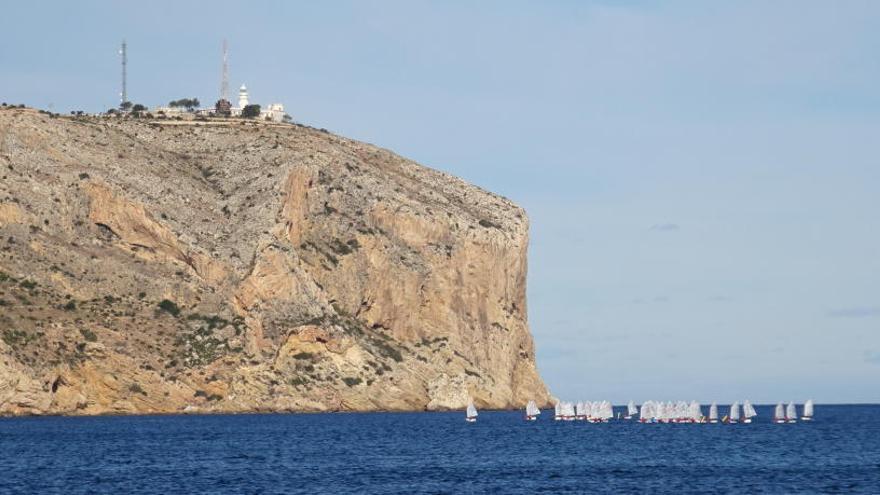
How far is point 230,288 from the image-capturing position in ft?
554

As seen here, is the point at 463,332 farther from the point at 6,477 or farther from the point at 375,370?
the point at 6,477

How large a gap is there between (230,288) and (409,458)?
66179 millimetres

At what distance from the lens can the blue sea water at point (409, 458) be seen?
86.0 meters

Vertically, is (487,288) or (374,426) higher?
(487,288)

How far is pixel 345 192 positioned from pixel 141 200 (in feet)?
102

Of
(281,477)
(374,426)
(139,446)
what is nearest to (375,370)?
(374,426)

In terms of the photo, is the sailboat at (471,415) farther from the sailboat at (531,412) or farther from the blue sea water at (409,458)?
the sailboat at (531,412)

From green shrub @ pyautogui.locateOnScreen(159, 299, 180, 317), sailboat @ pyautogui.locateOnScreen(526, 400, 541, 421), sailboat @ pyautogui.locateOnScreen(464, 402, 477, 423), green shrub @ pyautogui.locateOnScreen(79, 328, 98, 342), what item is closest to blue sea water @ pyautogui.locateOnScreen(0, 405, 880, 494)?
sailboat @ pyautogui.locateOnScreen(464, 402, 477, 423)

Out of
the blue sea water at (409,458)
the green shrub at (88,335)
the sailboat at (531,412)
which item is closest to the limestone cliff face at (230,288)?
the green shrub at (88,335)

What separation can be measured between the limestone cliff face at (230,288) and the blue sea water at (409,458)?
481cm

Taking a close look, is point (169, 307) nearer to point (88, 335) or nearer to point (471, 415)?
point (88, 335)

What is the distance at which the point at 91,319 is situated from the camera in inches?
6102

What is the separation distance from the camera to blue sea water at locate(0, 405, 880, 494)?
8600cm

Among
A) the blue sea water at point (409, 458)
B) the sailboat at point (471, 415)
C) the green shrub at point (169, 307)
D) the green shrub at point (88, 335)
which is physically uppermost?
the green shrub at point (169, 307)
